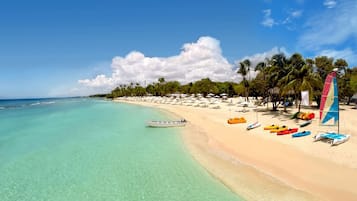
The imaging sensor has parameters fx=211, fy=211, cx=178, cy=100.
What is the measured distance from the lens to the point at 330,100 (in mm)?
13375

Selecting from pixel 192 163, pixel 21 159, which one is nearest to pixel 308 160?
pixel 192 163

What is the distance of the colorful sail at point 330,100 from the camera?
1305cm

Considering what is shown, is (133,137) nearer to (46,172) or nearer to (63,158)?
(63,158)

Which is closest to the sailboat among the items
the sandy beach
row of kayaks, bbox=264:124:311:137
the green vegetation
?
the sandy beach

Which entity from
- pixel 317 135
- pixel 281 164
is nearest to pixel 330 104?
pixel 317 135

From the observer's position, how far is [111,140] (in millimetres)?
18812

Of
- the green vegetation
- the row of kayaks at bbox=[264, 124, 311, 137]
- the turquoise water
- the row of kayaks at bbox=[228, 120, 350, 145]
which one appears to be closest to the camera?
the turquoise water

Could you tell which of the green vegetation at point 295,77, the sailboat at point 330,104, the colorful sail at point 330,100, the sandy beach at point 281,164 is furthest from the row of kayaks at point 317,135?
the green vegetation at point 295,77

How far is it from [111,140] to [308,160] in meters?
14.9

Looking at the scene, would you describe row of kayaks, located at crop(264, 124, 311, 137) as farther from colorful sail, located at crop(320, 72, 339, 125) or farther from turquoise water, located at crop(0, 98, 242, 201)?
turquoise water, located at crop(0, 98, 242, 201)

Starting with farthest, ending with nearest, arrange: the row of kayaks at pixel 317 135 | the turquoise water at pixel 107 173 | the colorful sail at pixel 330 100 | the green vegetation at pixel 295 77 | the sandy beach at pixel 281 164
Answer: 1. the green vegetation at pixel 295 77
2. the colorful sail at pixel 330 100
3. the row of kayaks at pixel 317 135
4. the turquoise water at pixel 107 173
5. the sandy beach at pixel 281 164

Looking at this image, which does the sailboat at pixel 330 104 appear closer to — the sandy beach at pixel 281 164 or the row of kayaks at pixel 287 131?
the sandy beach at pixel 281 164

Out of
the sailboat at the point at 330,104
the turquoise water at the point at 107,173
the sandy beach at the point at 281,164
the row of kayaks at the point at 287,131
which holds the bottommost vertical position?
the turquoise water at the point at 107,173

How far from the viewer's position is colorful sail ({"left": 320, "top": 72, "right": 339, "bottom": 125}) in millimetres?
13047
